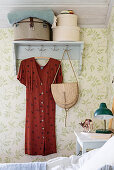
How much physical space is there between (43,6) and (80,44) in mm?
642

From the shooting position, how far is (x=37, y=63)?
325 cm

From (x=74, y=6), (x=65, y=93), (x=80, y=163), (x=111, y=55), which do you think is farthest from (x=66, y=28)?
(x=80, y=163)

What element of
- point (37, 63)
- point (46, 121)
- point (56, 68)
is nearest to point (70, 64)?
point (56, 68)

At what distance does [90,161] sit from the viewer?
1496 mm

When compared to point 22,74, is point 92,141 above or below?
below

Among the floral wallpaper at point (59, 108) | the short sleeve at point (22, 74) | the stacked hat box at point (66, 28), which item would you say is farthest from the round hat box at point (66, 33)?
the short sleeve at point (22, 74)

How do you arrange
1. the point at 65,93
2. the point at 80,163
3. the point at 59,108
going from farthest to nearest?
the point at 59,108
the point at 65,93
the point at 80,163

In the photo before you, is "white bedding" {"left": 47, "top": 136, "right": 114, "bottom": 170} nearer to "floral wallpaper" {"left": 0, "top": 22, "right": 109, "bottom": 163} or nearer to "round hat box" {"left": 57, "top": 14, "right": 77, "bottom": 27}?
"floral wallpaper" {"left": 0, "top": 22, "right": 109, "bottom": 163}

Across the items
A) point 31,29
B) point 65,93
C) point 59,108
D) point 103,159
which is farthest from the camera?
point 59,108

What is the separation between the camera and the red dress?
3.17 meters

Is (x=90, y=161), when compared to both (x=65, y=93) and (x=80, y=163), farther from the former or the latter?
(x=65, y=93)

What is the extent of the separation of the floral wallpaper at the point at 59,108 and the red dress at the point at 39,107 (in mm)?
94

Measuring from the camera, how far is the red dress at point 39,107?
3.17 metres

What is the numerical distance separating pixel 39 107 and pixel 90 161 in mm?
1732
